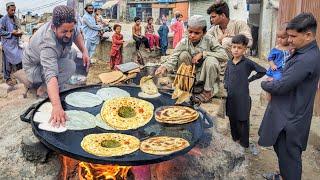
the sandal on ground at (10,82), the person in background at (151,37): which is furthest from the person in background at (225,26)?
the person in background at (151,37)

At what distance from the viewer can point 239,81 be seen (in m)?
4.97

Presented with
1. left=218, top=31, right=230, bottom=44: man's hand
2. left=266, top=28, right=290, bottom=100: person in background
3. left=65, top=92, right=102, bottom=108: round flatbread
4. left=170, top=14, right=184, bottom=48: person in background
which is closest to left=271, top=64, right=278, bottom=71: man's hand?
left=266, top=28, right=290, bottom=100: person in background

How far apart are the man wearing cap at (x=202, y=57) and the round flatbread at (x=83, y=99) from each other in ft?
4.24

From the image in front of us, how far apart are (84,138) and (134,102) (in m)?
Answer: 0.85

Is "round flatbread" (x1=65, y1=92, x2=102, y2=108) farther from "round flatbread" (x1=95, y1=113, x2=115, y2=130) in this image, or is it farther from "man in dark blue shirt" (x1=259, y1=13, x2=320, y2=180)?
"man in dark blue shirt" (x1=259, y1=13, x2=320, y2=180)

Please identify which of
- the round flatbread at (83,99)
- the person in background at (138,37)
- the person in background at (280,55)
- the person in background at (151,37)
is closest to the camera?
the round flatbread at (83,99)

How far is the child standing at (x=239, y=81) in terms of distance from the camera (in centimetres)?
492

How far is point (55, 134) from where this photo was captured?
3.29 m

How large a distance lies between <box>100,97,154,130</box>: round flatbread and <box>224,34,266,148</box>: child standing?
1542 millimetres

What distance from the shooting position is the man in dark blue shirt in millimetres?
3598

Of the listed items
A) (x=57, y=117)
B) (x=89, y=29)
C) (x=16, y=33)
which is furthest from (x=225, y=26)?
(x=89, y=29)

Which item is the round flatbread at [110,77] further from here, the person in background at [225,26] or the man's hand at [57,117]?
the person in background at [225,26]

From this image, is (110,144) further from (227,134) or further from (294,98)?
(227,134)

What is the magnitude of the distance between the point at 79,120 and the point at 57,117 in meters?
0.25
